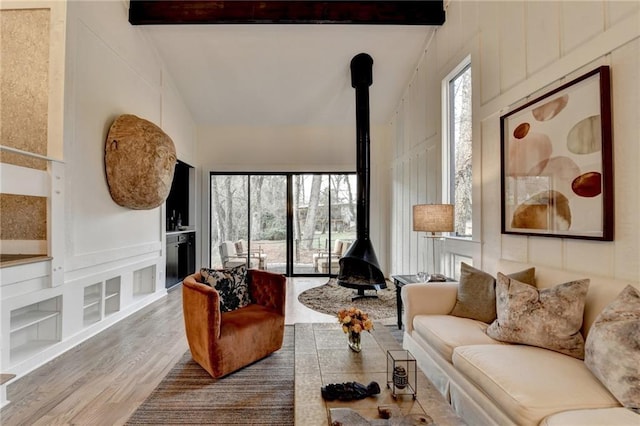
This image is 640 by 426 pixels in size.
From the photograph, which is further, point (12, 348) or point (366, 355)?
point (12, 348)

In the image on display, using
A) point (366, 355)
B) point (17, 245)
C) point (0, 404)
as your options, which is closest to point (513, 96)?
point (366, 355)

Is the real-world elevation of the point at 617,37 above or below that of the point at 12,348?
above

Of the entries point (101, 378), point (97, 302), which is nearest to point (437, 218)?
point (101, 378)

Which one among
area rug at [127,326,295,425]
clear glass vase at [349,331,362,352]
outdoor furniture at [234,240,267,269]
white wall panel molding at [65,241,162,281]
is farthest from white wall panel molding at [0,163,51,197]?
outdoor furniture at [234,240,267,269]

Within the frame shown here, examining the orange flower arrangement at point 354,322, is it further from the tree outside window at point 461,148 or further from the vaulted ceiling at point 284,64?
the vaulted ceiling at point 284,64

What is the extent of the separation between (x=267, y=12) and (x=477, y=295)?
4.29 metres

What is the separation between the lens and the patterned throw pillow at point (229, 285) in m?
2.68

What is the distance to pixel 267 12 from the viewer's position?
13.5 feet

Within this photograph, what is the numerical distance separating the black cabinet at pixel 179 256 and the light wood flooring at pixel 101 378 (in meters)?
1.67

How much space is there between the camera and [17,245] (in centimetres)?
273

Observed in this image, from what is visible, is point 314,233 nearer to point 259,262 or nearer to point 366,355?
point 259,262

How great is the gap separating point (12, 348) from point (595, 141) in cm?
470

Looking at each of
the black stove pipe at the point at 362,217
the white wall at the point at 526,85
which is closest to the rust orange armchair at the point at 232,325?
the black stove pipe at the point at 362,217

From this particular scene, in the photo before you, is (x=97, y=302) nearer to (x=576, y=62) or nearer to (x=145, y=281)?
(x=145, y=281)
